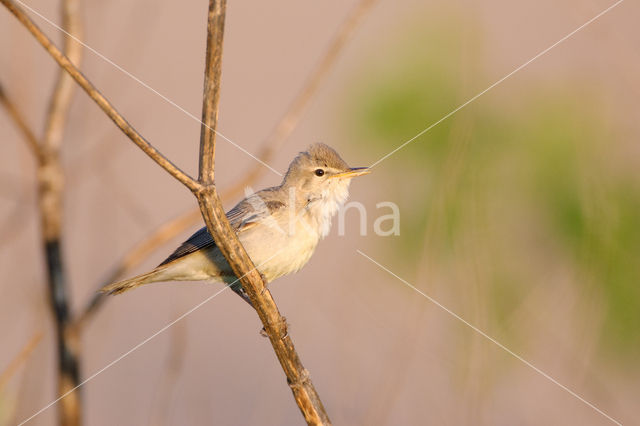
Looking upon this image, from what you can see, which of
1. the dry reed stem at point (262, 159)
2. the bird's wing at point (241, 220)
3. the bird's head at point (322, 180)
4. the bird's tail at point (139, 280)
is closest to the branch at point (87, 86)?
the dry reed stem at point (262, 159)

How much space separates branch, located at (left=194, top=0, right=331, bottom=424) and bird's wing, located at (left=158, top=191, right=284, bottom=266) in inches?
54.1

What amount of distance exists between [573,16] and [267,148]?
1.50m

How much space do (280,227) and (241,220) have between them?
38 centimetres

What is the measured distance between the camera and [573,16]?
113 inches

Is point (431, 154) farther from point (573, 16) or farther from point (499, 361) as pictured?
point (573, 16)

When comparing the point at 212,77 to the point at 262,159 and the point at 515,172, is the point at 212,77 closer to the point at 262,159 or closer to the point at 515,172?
the point at 262,159

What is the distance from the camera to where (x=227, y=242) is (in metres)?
2.22

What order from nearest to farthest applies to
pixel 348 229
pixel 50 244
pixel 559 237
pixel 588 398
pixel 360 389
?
pixel 50 244 → pixel 588 398 → pixel 360 389 → pixel 348 229 → pixel 559 237

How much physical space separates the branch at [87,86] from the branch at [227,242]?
0.39ft

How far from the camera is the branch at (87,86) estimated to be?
5.61 ft

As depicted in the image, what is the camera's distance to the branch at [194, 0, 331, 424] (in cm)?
187

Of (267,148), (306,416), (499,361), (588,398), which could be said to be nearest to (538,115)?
(499,361)

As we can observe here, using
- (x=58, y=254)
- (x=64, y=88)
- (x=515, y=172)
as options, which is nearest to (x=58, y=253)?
(x=58, y=254)

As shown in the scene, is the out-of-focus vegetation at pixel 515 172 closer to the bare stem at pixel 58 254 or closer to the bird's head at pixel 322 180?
the bird's head at pixel 322 180
